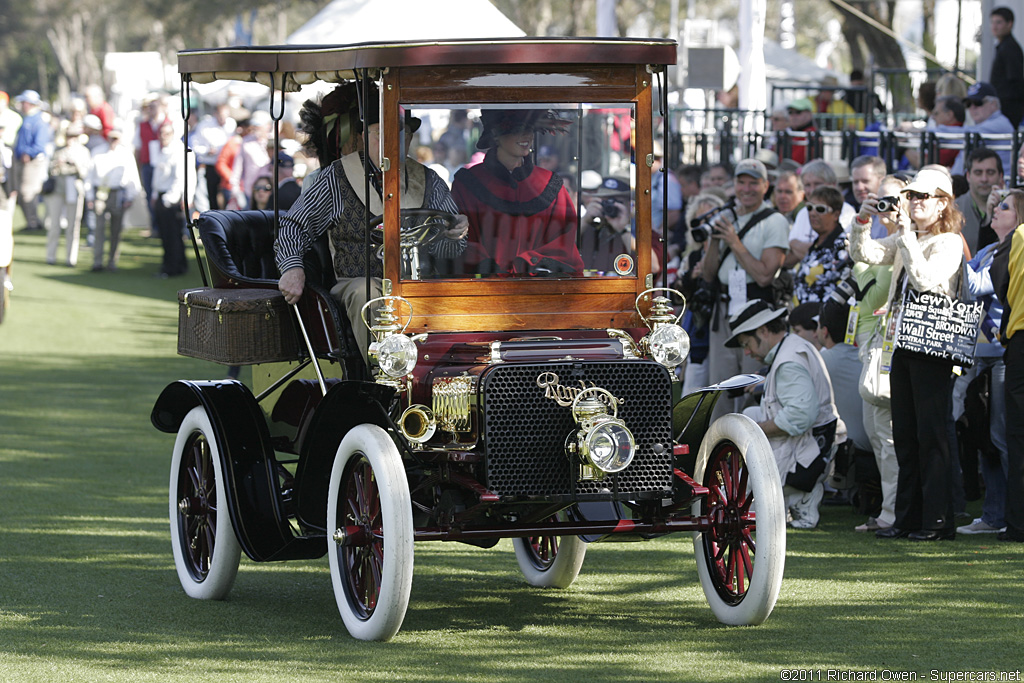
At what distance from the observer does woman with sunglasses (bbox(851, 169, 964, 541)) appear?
7422 mm

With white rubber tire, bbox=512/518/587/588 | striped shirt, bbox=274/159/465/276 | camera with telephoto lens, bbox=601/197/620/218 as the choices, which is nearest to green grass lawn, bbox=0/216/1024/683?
white rubber tire, bbox=512/518/587/588

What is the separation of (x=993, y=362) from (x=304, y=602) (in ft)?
13.5

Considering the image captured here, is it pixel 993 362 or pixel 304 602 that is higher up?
pixel 993 362

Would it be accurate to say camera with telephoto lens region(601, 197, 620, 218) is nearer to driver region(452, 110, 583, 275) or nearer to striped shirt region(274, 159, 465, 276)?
driver region(452, 110, 583, 275)

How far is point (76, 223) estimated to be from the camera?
74.0 feet

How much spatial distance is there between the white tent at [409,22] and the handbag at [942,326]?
8.21 meters

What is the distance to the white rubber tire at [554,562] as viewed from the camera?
6801 mm

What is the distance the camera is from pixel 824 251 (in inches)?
372

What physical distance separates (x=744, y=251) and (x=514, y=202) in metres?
4.17

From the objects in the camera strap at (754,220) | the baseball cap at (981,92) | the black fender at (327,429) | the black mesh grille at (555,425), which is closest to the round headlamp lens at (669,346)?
the black mesh grille at (555,425)

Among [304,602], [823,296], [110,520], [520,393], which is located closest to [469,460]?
[520,393]

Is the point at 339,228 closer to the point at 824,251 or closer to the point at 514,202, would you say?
the point at 514,202

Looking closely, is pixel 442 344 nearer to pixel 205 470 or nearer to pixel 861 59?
pixel 205 470

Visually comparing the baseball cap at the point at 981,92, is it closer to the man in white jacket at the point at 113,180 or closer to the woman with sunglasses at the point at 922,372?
the woman with sunglasses at the point at 922,372
